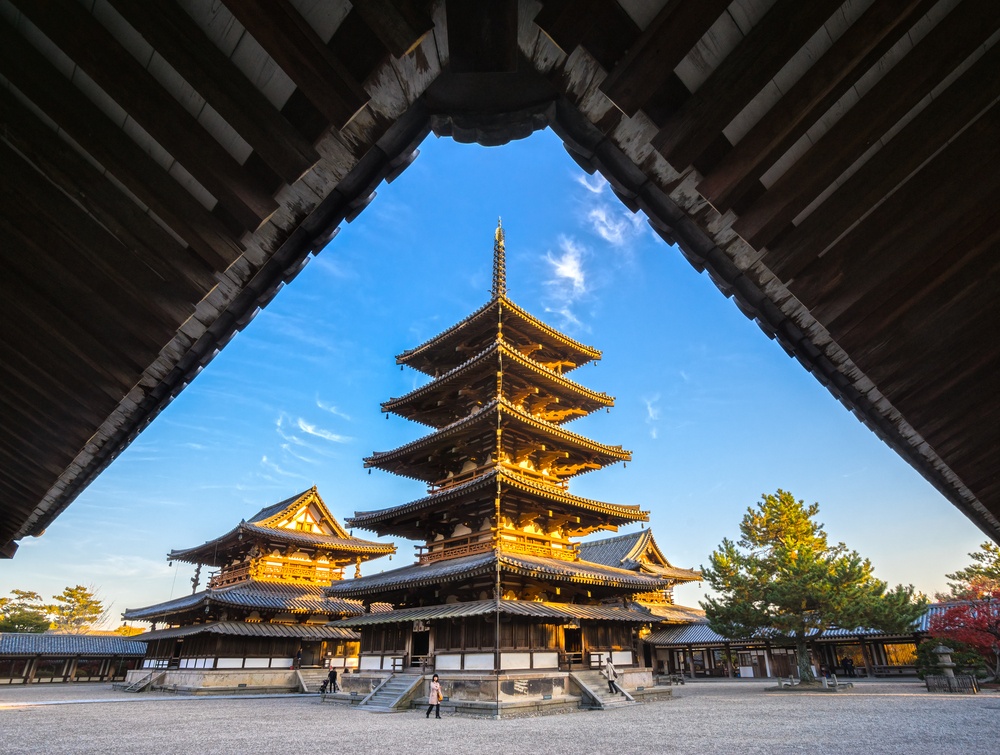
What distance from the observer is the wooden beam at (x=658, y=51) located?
230 centimetres

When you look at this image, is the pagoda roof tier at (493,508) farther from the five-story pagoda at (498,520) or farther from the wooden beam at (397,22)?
the wooden beam at (397,22)

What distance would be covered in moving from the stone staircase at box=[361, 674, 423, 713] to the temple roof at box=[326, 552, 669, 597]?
10.2ft

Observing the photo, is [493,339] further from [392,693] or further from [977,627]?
[977,627]

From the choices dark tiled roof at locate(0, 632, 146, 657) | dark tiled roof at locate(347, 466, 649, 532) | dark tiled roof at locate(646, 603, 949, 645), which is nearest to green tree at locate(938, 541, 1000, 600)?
dark tiled roof at locate(646, 603, 949, 645)

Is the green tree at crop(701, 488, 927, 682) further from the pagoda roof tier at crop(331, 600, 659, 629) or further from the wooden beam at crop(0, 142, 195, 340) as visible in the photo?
the wooden beam at crop(0, 142, 195, 340)

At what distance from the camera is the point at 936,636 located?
25.5 metres

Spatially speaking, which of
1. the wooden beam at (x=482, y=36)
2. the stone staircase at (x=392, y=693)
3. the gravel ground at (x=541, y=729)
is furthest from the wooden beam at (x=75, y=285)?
the stone staircase at (x=392, y=693)

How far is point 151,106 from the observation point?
238 centimetres

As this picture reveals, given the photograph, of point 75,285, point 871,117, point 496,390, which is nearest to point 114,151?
point 75,285

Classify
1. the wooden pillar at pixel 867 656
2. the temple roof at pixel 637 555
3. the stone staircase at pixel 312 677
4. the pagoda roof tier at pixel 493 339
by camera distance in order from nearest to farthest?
the pagoda roof tier at pixel 493 339, the stone staircase at pixel 312 677, the wooden pillar at pixel 867 656, the temple roof at pixel 637 555

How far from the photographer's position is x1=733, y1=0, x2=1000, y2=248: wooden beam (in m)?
2.20

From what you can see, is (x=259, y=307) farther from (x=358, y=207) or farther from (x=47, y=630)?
(x=47, y=630)

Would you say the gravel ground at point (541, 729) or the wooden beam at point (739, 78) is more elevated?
the wooden beam at point (739, 78)

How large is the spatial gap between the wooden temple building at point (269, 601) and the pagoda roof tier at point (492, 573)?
25.1 feet
